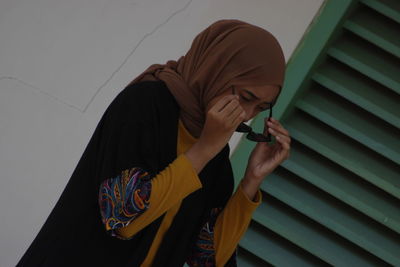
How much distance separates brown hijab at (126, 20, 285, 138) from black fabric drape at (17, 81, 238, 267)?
0.04 m

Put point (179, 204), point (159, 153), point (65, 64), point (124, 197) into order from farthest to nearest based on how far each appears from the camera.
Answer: point (65, 64) < point (179, 204) < point (159, 153) < point (124, 197)

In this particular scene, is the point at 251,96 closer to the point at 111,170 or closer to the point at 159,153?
the point at 159,153

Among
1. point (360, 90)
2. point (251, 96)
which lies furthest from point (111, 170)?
point (360, 90)

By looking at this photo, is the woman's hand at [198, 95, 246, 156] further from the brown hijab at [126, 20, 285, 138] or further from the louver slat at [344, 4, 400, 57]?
the louver slat at [344, 4, 400, 57]

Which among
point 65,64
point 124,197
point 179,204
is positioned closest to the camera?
point 124,197

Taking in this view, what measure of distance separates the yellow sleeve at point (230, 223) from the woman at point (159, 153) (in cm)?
11

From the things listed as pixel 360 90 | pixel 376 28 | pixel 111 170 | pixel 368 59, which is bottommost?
pixel 111 170

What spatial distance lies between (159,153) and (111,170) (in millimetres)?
130

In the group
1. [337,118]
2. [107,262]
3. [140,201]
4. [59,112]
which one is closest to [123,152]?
[140,201]

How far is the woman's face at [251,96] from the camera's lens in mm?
1502

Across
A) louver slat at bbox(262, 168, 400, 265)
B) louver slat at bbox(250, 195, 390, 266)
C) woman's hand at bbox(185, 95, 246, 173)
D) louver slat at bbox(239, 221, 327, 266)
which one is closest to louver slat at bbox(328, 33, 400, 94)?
louver slat at bbox(262, 168, 400, 265)

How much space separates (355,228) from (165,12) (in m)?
1.13

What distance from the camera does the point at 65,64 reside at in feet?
8.48

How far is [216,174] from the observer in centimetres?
174
